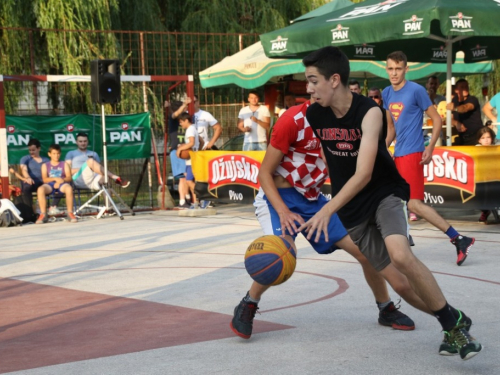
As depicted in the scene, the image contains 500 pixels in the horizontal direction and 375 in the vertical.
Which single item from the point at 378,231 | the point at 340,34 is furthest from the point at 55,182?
the point at 378,231

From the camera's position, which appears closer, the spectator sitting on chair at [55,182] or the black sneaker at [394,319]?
the black sneaker at [394,319]

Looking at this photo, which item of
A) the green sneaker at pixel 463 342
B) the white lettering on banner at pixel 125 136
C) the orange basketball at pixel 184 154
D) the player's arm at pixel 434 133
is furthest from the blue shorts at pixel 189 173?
the green sneaker at pixel 463 342

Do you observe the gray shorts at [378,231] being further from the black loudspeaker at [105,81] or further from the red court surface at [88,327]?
the black loudspeaker at [105,81]

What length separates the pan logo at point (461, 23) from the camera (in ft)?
41.2

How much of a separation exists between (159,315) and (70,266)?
3.41 metres

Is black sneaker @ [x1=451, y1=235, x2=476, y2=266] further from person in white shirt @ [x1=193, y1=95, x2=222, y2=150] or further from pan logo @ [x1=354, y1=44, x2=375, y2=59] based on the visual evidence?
person in white shirt @ [x1=193, y1=95, x2=222, y2=150]

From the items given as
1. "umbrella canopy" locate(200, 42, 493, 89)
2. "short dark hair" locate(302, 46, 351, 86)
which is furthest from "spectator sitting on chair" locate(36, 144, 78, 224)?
"short dark hair" locate(302, 46, 351, 86)

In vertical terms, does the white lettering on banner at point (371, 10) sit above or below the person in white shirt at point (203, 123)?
above

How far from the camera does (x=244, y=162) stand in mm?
15352

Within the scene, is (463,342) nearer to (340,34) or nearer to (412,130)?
(412,130)

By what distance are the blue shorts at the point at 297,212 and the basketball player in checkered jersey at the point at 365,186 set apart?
13.1 inches

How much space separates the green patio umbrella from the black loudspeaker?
3.29m

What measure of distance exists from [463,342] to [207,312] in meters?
2.55

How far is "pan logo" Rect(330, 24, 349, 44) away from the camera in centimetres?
1380
